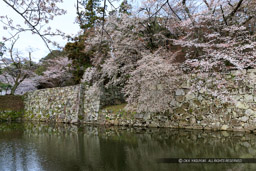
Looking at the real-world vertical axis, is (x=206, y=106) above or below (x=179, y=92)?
below

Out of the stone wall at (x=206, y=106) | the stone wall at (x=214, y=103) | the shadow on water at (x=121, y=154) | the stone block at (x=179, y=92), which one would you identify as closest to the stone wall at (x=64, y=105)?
the stone wall at (x=206, y=106)

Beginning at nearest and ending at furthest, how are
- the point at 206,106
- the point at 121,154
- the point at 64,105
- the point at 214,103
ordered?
the point at 121,154 → the point at 214,103 → the point at 206,106 → the point at 64,105

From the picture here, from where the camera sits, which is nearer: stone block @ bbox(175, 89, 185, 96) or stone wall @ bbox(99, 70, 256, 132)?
stone wall @ bbox(99, 70, 256, 132)

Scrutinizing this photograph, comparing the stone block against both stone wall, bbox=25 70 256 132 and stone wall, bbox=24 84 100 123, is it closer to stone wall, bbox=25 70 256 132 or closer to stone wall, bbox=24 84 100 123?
stone wall, bbox=25 70 256 132

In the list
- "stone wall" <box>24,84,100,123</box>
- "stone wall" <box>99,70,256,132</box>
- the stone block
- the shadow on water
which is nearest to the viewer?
the shadow on water

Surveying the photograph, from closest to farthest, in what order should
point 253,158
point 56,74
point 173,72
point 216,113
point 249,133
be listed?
point 253,158 → point 249,133 → point 216,113 → point 173,72 → point 56,74


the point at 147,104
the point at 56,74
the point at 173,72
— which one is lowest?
the point at 147,104

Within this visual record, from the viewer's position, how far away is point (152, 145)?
4.30m

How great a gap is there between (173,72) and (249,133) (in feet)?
8.38

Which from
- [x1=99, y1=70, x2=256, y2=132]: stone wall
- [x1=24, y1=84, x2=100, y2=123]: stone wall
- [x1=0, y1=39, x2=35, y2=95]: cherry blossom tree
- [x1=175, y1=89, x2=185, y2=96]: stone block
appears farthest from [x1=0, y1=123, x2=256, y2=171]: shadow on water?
[x1=0, y1=39, x2=35, y2=95]: cherry blossom tree

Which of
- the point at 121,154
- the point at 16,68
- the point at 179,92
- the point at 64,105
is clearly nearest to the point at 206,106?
the point at 179,92

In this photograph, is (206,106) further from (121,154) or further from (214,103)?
(121,154)

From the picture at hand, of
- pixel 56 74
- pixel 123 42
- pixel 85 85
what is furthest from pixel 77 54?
pixel 56 74

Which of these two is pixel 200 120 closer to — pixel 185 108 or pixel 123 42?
pixel 185 108
